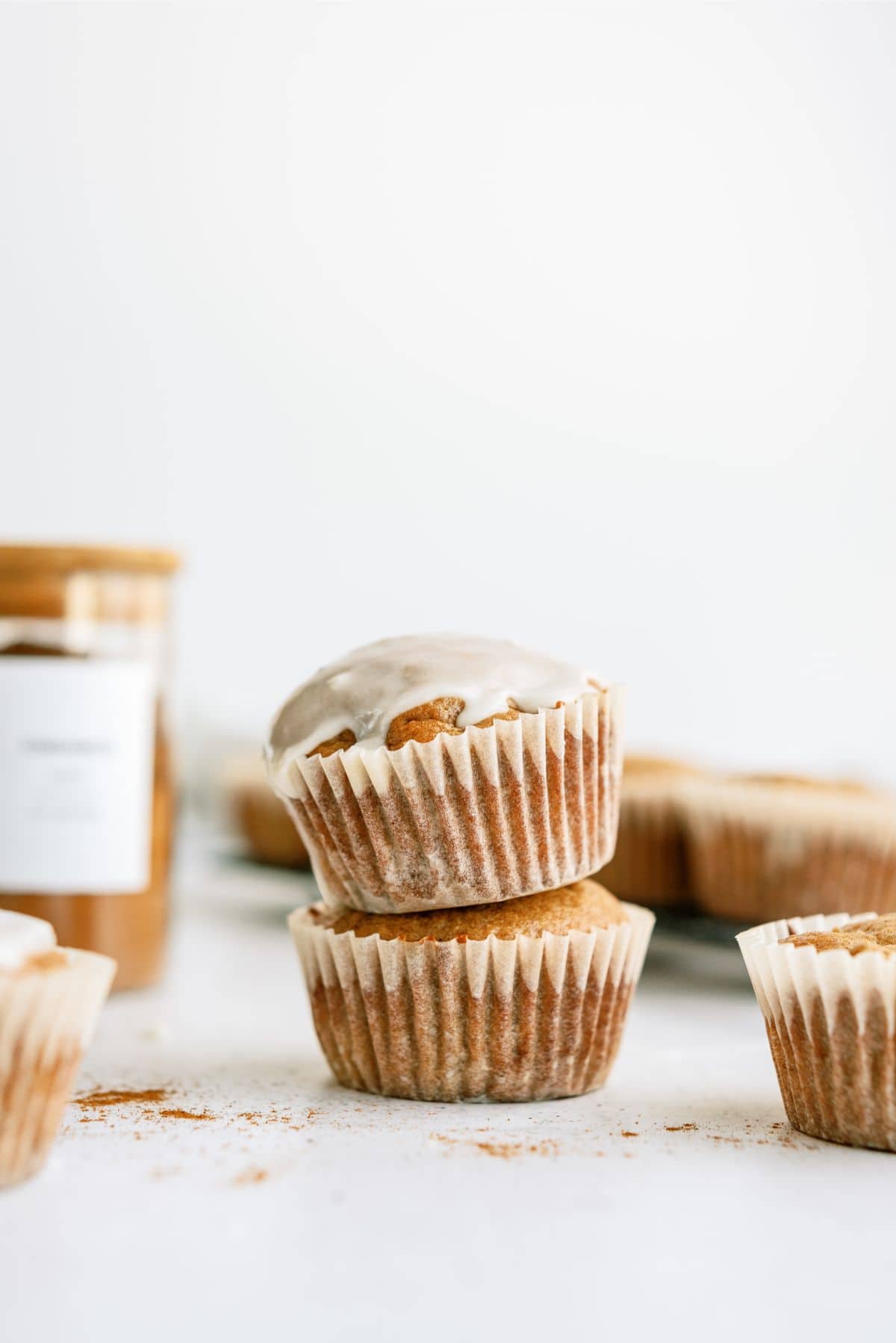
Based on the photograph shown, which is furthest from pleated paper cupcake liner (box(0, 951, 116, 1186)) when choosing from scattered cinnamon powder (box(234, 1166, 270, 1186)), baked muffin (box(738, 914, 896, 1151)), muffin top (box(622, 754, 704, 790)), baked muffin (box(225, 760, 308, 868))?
baked muffin (box(225, 760, 308, 868))

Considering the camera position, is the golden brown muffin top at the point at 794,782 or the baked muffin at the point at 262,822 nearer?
the golden brown muffin top at the point at 794,782

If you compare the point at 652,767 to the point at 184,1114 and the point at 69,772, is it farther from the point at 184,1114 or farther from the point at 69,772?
the point at 184,1114

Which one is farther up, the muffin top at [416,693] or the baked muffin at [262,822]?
the muffin top at [416,693]

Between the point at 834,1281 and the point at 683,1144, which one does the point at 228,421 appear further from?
the point at 834,1281

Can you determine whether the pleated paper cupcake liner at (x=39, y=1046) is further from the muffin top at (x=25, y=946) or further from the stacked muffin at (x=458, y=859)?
the stacked muffin at (x=458, y=859)

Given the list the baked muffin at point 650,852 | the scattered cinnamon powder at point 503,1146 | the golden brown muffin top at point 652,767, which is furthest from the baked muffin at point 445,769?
the golden brown muffin top at point 652,767

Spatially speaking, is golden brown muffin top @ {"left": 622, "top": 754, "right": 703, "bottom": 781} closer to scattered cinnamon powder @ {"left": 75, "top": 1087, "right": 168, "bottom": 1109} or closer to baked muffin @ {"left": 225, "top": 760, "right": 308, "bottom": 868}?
baked muffin @ {"left": 225, "top": 760, "right": 308, "bottom": 868}

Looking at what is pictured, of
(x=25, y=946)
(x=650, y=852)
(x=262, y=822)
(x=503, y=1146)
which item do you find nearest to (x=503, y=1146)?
(x=503, y=1146)
